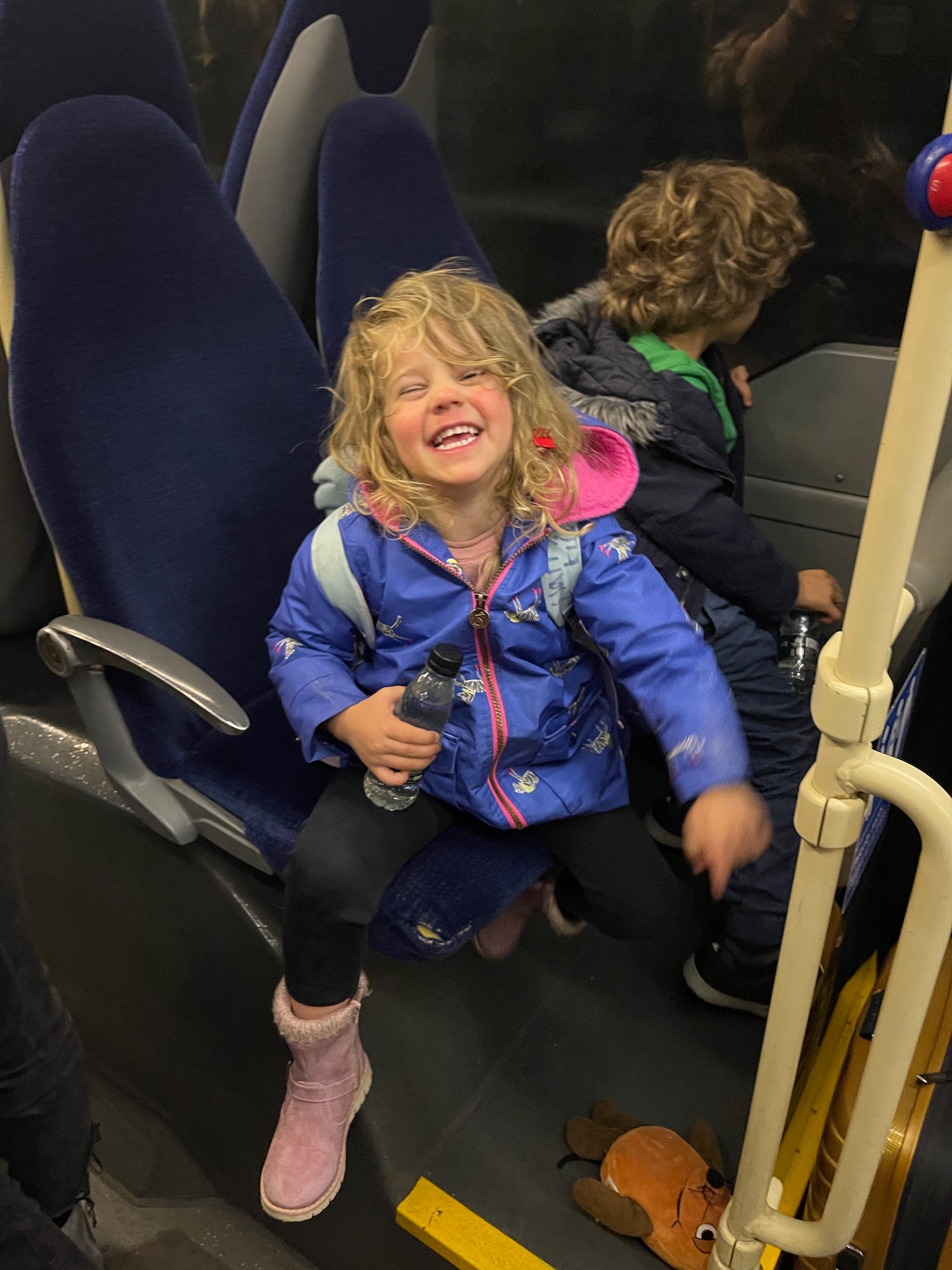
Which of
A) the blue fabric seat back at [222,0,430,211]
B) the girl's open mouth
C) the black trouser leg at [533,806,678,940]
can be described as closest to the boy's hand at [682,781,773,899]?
the black trouser leg at [533,806,678,940]

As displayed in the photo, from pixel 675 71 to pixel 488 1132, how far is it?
1.62m

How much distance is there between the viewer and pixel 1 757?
64cm

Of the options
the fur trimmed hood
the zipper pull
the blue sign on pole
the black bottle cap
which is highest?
the fur trimmed hood

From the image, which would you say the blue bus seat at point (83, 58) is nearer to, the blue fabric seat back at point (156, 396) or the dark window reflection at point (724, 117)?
the blue fabric seat back at point (156, 396)

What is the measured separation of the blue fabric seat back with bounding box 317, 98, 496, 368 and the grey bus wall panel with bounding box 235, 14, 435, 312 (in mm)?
42

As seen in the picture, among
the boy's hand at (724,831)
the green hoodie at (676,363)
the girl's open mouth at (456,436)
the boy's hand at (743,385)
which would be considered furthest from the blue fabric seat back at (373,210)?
the boy's hand at (724,831)

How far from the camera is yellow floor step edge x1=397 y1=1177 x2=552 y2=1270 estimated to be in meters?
1.00

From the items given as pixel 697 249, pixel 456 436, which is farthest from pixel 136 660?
pixel 697 249

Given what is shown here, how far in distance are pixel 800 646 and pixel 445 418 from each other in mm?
784

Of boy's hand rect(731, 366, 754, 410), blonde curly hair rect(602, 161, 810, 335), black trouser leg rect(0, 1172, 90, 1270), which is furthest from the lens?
boy's hand rect(731, 366, 754, 410)

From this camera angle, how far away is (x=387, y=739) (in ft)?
3.01

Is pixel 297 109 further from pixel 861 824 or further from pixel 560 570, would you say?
pixel 861 824

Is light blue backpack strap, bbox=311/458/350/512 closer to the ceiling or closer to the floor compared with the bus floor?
closer to the ceiling

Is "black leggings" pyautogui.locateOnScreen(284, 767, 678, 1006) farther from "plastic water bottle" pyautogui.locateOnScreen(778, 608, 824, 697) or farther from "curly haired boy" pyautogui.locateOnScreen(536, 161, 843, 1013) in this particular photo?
"plastic water bottle" pyautogui.locateOnScreen(778, 608, 824, 697)
